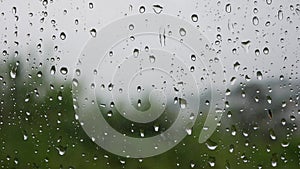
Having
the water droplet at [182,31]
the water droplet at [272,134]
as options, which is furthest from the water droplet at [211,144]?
the water droplet at [182,31]

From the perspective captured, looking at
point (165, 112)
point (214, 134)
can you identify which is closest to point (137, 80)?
point (165, 112)

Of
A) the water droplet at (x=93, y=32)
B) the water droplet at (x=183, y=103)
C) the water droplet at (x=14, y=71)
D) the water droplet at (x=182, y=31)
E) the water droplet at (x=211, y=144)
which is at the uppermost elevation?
the water droplet at (x=182, y=31)

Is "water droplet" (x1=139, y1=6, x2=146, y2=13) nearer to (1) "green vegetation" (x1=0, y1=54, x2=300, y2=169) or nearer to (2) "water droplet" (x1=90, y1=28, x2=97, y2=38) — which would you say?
(2) "water droplet" (x1=90, y1=28, x2=97, y2=38)

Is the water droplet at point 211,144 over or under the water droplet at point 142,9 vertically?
under

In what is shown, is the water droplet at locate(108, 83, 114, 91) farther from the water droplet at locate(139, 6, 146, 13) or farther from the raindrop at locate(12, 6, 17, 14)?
the raindrop at locate(12, 6, 17, 14)

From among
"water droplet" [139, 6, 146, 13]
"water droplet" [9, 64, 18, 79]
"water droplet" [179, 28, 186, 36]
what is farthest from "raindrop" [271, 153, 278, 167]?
"water droplet" [9, 64, 18, 79]

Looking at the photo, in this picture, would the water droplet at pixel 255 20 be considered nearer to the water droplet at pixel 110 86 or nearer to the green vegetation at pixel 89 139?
the green vegetation at pixel 89 139

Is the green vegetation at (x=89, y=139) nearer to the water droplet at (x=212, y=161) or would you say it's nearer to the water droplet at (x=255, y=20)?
the water droplet at (x=212, y=161)

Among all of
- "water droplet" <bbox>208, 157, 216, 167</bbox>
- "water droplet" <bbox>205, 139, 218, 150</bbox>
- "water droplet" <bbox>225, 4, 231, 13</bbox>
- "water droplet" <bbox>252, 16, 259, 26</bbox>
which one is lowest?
"water droplet" <bbox>208, 157, 216, 167</bbox>

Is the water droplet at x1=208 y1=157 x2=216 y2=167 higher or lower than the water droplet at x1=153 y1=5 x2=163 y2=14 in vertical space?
lower

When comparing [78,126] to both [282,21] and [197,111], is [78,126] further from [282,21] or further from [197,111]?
[282,21]
